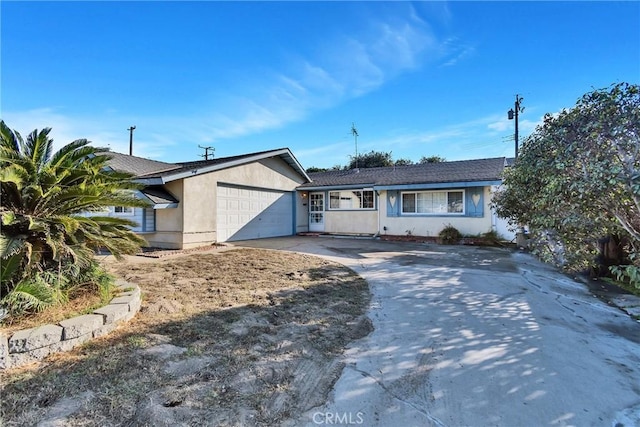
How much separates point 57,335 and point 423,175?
1455cm

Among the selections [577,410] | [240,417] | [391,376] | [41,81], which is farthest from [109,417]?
[41,81]

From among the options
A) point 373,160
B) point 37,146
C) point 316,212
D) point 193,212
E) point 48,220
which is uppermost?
point 373,160

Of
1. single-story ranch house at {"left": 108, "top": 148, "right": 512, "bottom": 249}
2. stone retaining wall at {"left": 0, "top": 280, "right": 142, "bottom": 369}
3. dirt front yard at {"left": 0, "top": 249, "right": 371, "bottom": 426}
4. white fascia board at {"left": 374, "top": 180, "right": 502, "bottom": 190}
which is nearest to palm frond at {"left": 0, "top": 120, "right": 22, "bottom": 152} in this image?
stone retaining wall at {"left": 0, "top": 280, "right": 142, "bottom": 369}

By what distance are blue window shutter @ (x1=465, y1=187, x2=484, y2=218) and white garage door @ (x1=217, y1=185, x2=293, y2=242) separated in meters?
8.67

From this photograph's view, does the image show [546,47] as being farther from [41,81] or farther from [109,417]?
[41,81]

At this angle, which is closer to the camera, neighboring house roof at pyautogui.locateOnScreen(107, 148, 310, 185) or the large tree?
the large tree

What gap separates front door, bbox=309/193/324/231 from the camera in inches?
683

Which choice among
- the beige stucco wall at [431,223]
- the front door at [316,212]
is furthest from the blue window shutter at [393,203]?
the front door at [316,212]

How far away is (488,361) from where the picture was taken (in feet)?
10.3

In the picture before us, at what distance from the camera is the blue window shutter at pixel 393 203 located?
49.5ft

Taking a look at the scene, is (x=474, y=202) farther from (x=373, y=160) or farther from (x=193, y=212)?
(x=373, y=160)

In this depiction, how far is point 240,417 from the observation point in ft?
7.32

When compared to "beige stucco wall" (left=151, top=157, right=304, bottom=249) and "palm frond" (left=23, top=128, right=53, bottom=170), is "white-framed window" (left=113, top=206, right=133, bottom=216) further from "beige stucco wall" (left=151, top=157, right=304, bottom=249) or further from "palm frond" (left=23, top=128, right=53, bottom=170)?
"palm frond" (left=23, top=128, right=53, bottom=170)

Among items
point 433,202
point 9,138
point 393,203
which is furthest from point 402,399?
point 393,203
